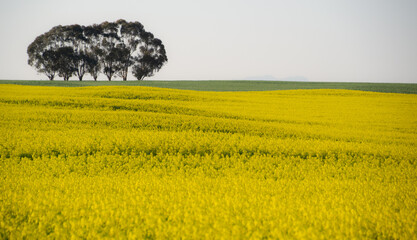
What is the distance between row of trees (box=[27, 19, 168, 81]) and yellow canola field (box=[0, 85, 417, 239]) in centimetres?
4294

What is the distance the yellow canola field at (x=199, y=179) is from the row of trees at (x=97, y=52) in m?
42.9

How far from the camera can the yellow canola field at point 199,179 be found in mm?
4328

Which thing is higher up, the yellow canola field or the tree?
the tree

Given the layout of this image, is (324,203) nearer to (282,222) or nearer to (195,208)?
(282,222)

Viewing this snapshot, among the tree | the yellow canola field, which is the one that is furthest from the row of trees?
the yellow canola field

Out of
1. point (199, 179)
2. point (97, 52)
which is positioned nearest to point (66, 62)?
point (97, 52)

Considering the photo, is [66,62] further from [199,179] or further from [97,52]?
[199,179]

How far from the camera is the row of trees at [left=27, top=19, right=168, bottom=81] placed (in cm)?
5522

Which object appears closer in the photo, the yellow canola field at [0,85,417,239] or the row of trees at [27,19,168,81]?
the yellow canola field at [0,85,417,239]

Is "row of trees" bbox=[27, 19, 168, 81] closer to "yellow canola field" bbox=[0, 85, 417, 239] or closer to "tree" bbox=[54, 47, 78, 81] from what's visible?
"tree" bbox=[54, 47, 78, 81]

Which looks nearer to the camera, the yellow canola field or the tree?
the yellow canola field

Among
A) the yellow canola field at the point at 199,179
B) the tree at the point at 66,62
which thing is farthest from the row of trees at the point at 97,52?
the yellow canola field at the point at 199,179

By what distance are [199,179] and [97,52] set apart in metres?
54.2

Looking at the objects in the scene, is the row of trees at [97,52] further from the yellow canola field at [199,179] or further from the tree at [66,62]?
the yellow canola field at [199,179]
